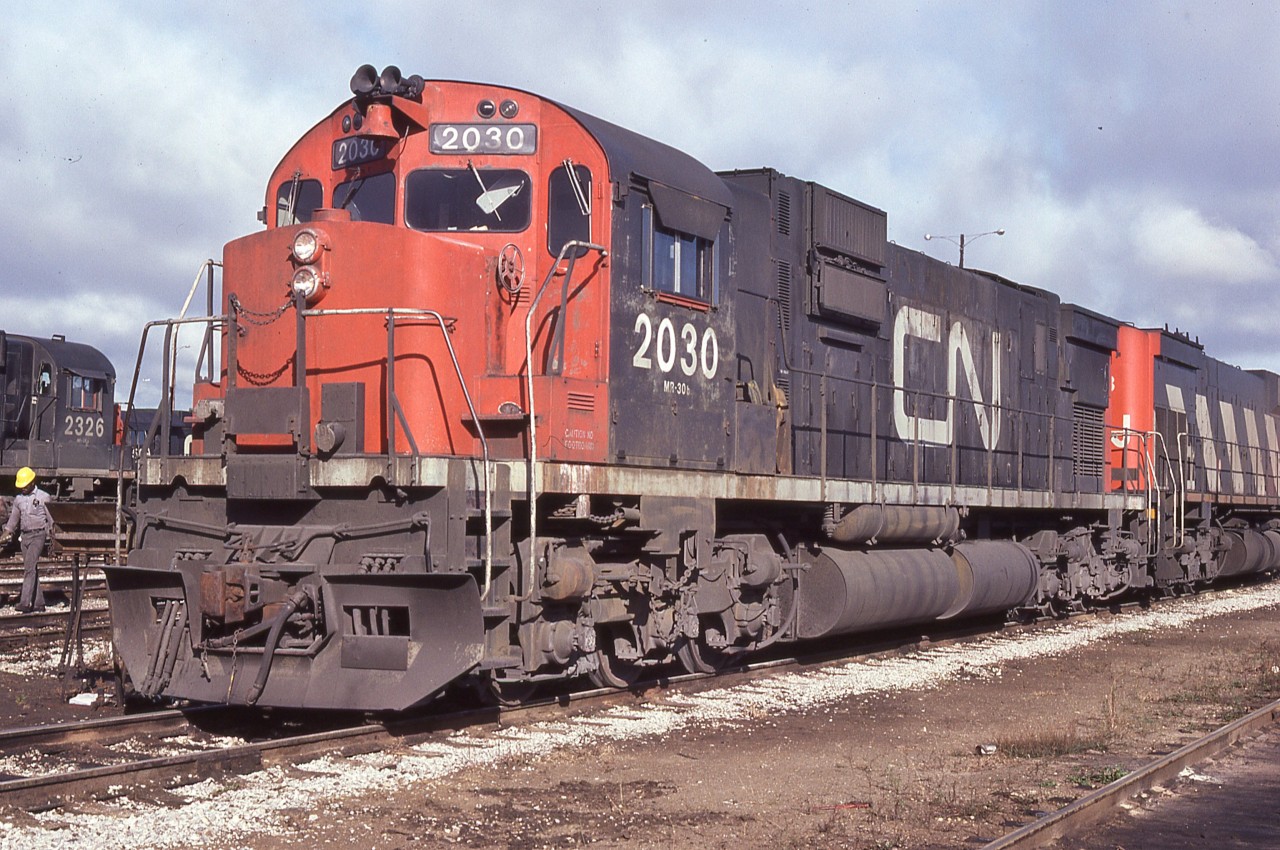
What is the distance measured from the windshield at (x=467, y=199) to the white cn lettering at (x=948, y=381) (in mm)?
5041

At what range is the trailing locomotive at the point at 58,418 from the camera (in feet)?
80.9

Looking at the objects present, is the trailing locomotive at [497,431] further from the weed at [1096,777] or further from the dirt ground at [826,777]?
the weed at [1096,777]

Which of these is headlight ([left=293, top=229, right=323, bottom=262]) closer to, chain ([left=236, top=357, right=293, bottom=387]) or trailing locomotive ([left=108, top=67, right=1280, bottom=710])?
trailing locomotive ([left=108, top=67, right=1280, bottom=710])

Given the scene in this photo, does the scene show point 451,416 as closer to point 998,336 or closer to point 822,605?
point 822,605

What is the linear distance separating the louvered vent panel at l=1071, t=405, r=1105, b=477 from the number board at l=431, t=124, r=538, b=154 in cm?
1101

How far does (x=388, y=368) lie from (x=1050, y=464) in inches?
416

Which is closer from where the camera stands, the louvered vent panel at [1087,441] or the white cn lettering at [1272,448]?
the louvered vent panel at [1087,441]

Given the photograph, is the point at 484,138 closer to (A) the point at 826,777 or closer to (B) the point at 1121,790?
(A) the point at 826,777

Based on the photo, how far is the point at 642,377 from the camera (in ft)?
28.6

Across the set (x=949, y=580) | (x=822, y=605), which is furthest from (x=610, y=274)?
(x=949, y=580)

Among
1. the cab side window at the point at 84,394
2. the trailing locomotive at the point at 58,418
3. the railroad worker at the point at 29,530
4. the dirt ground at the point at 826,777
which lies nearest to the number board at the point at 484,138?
the dirt ground at the point at 826,777

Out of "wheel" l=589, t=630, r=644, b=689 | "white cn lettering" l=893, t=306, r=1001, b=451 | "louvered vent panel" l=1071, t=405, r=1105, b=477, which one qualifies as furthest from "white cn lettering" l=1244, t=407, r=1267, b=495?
"wheel" l=589, t=630, r=644, b=689

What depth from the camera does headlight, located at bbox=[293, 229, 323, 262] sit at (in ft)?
25.8

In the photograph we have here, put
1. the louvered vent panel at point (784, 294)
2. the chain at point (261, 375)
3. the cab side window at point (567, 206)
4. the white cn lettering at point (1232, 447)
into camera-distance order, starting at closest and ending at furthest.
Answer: the chain at point (261, 375) → the cab side window at point (567, 206) → the louvered vent panel at point (784, 294) → the white cn lettering at point (1232, 447)
